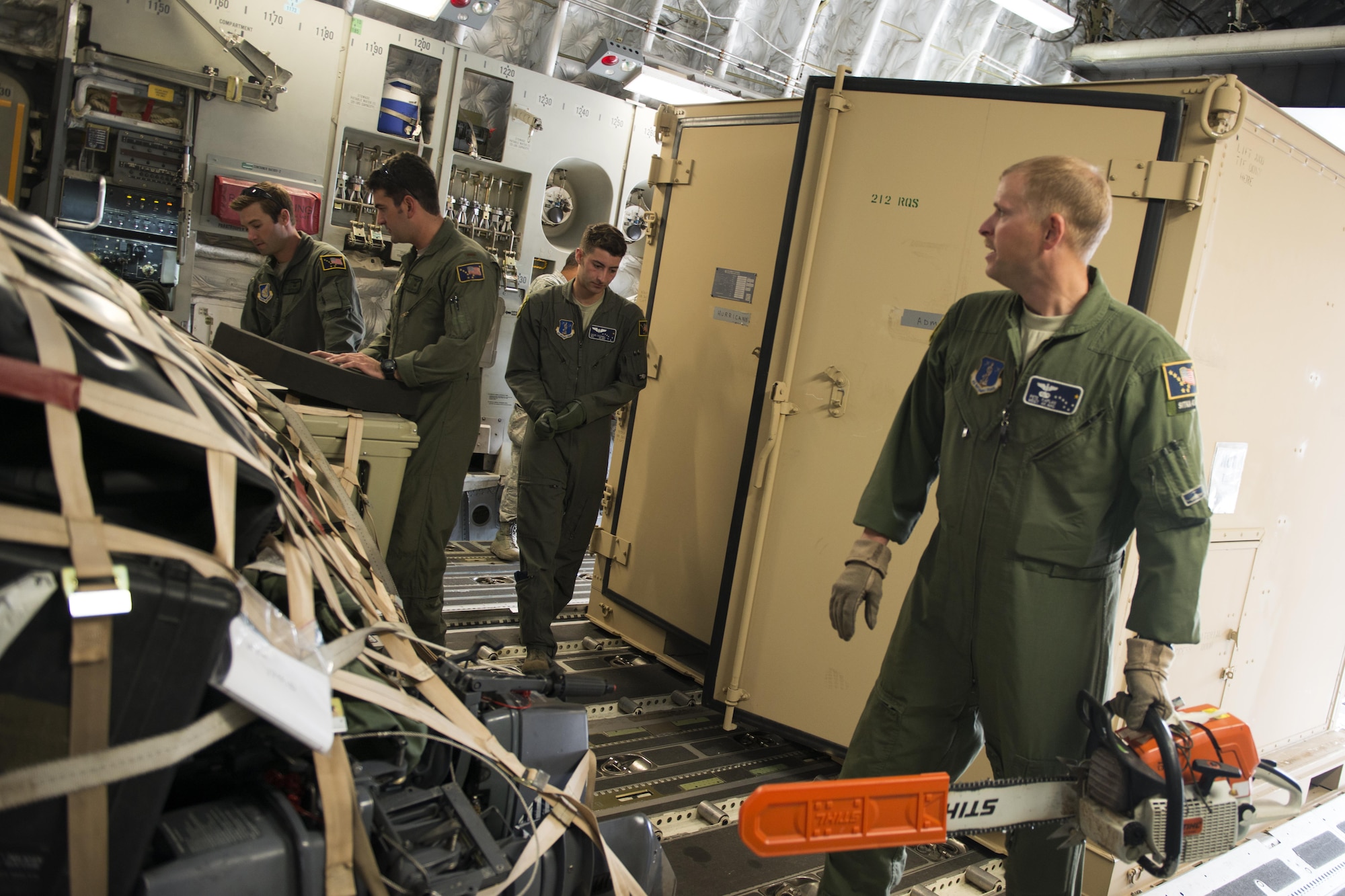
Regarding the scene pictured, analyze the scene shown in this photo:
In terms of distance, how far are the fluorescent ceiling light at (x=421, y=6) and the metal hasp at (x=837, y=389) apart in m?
3.48

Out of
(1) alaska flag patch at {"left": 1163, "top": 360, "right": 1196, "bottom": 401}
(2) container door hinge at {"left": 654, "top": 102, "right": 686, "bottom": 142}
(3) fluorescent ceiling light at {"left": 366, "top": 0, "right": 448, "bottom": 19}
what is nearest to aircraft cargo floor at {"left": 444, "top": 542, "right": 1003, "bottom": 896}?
(1) alaska flag patch at {"left": 1163, "top": 360, "right": 1196, "bottom": 401}

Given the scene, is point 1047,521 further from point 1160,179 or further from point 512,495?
point 512,495

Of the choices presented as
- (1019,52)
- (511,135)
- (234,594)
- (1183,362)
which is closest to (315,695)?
(234,594)

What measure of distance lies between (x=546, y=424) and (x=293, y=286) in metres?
1.39

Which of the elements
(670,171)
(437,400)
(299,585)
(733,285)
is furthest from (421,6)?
(299,585)

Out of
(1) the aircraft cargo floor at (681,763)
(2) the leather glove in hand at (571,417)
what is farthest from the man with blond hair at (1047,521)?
(2) the leather glove in hand at (571,417)

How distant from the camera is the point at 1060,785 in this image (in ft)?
6.14

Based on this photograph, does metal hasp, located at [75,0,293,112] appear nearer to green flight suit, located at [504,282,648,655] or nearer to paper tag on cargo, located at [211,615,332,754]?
green flight suit, located at [504,282,648,655]

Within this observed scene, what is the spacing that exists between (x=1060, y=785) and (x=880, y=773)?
494 mm

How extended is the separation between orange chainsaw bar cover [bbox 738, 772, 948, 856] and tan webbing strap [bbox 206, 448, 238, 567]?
889 millimetres

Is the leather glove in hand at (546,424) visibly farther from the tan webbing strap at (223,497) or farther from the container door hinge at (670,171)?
the tan webbing strap at (223,497)

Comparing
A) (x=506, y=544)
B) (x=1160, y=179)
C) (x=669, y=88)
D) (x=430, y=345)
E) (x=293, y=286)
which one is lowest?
(x=506, y=544)

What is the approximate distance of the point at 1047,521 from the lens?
204 centimetres

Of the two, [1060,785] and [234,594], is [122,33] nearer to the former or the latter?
→ [234,594]
